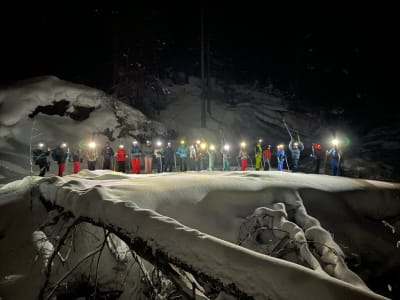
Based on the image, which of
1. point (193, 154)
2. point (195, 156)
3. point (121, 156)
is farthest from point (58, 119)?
point (195, 156)

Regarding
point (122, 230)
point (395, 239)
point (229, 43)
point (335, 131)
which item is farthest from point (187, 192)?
point (229, 43)

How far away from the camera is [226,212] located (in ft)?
18.5

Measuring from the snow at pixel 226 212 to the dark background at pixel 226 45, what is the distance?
815 inches

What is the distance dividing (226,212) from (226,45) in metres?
32.9

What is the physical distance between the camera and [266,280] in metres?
2.12

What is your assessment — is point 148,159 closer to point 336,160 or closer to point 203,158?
point 203,158

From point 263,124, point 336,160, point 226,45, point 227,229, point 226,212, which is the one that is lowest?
point 227,229

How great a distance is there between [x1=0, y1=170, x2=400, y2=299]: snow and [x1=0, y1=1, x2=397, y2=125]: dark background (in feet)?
68.0

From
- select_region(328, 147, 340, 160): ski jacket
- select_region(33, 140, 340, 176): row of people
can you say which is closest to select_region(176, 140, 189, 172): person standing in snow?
select_region(33, 140, 340, 176): row of people

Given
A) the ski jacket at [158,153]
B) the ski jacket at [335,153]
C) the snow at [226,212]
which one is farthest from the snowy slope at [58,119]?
the ski jacket at [335,153]

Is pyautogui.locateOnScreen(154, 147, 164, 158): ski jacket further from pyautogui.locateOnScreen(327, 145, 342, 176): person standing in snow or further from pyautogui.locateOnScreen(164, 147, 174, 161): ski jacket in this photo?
pyautogui.locateOnScreen(327, 145, 342, 176): person standing in snow

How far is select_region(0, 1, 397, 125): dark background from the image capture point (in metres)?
25.5

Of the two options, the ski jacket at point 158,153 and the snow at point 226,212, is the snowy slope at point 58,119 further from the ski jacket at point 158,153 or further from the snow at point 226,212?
the snow at point 226,212

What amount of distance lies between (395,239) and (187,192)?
15.0 feet
